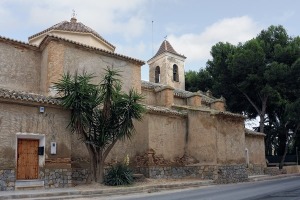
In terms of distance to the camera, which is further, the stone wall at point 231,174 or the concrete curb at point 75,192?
the stone wall at point 231,174

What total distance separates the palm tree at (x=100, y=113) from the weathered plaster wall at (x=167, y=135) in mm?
3976

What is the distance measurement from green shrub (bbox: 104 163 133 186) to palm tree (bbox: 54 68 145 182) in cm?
53

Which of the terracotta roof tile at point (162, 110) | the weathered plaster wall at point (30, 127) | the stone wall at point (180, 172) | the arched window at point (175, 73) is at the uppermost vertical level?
the arched window at point (175, 73)

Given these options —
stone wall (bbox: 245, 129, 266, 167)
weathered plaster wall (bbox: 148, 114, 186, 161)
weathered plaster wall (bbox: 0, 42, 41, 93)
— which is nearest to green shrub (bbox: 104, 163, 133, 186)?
weathered plaster wall (bbox: 148, 114, 186, 161)

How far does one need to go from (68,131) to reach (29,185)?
300cm

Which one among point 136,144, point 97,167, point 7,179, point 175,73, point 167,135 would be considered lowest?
point 7,179

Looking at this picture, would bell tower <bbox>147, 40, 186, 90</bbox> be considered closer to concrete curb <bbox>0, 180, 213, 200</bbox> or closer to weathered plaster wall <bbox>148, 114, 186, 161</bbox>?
weathered plaster wall <bbox>148, 114, 186, 161</bbox>

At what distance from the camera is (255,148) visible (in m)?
29.5

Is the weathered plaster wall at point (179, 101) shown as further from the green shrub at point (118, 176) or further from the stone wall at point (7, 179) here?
the stone wall at point (7, 179)

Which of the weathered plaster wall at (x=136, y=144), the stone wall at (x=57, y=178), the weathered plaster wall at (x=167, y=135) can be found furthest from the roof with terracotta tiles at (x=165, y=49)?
the stone wall at (x=57, y=178)

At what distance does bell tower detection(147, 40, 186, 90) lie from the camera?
115 feet

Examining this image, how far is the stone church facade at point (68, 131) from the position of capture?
14.6m

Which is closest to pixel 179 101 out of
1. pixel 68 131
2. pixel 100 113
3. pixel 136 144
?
pixel 136 144

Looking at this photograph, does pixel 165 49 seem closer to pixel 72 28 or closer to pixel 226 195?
pixel 72 28
